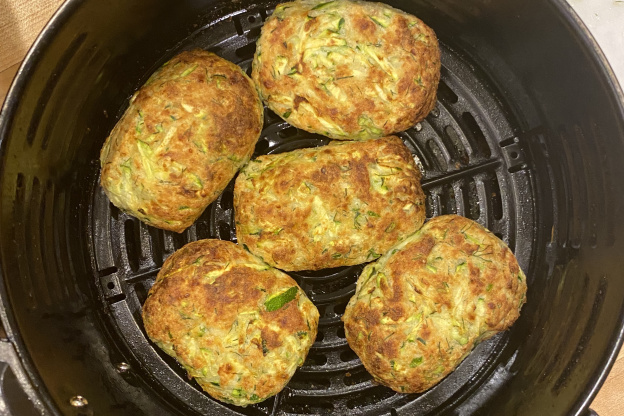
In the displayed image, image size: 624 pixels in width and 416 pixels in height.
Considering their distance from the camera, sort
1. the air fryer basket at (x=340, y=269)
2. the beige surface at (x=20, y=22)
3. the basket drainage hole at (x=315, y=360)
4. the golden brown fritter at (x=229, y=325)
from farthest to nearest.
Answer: the basket drainage hole at (x=315, y=360)
the beige surface at (x=20, y=22)
the golden brown fritter at (x=229, y=325)
the air fryer basket at (x=340, y=269)

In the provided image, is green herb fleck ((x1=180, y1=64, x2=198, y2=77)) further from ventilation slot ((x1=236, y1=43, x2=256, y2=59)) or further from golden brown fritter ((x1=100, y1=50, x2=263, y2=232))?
ventilation slot ((x1=236, y1=43, x2=256, y2=59))

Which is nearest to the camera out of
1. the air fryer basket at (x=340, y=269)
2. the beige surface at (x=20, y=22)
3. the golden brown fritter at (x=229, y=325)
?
the air fryer basket at (x=340, y=269)

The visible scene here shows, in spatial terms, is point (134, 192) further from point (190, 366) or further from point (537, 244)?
point (537, 244)

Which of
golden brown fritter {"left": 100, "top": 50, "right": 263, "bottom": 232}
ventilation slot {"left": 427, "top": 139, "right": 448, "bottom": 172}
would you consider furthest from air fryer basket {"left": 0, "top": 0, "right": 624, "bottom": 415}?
golden brown fritter {"left": 100, "top": 50, "right": 263, "bottom": 232}

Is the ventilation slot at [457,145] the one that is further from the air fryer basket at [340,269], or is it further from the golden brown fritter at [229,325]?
the golden brown fritter at [229,325]

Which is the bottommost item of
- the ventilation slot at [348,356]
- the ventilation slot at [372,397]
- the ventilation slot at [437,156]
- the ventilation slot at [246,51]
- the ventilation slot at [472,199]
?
the ventilation slot at [372,397]

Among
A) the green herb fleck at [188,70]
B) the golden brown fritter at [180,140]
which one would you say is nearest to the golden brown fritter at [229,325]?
the golden brown fritter at [180,140]

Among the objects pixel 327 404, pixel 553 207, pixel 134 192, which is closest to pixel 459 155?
pixel 553 207
